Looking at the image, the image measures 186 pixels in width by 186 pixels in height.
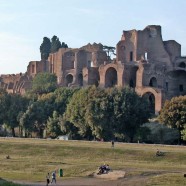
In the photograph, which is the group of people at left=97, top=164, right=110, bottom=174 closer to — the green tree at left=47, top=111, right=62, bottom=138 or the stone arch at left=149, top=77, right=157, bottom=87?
the green tree at left=47, top=111, right=62, bottom=138

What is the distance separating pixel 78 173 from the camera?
3759cm

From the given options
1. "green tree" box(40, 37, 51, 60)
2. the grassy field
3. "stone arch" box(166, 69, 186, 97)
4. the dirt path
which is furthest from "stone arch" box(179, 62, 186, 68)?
the dirt path

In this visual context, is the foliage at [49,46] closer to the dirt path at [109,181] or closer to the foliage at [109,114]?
the foliage at [109,114]

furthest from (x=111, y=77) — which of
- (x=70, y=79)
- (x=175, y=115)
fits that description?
(x=175, y=115)

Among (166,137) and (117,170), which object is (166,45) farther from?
(117,170)

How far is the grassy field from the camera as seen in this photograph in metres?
35.8

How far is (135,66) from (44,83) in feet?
51.7

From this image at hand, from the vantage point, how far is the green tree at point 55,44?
112 m

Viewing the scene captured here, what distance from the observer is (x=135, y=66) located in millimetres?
84000

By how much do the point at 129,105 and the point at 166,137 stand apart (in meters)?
5.65

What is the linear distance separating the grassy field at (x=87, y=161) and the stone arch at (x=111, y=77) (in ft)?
105

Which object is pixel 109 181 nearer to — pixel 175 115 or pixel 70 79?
pixel 175 115

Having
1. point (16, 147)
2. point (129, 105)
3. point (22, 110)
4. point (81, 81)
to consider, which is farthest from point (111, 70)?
point (16, 147)

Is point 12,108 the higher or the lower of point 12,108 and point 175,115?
the higher
